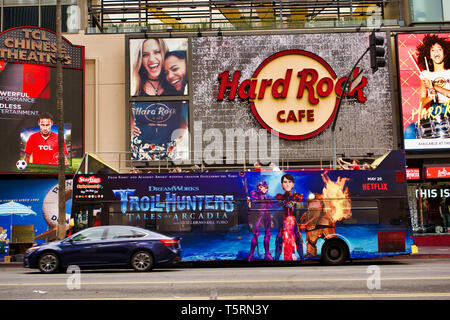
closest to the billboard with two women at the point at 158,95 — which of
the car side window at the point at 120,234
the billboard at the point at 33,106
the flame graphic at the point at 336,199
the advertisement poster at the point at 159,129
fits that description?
the advertisement poster at the point at 159,129

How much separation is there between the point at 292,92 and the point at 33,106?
14.5 metres

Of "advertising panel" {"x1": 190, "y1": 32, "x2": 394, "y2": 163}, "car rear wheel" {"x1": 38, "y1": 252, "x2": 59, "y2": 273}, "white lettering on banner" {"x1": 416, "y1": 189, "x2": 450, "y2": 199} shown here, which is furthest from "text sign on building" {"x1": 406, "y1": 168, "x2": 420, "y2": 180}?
"car rear wheel" {"x1": 38, "y1": 252, "x2": 59, "y2": 273}

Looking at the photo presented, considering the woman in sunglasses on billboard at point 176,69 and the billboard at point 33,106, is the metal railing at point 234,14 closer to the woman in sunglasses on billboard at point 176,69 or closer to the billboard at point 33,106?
the woman in sunglasses on billboard at point 176,69

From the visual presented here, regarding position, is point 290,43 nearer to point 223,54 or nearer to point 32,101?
point 223,54

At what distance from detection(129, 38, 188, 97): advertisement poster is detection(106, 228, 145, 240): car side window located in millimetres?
14393

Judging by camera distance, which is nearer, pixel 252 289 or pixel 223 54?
pixel 252 289

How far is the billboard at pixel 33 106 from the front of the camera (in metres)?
26.2

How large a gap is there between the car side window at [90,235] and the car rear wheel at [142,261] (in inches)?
47.9

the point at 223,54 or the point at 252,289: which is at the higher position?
the point at 223,54

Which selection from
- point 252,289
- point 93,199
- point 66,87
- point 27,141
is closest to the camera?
point 252,289

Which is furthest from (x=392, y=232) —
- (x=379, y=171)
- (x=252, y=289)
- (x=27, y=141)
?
(x=27, y=141)

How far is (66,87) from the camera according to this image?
2809 centimetres

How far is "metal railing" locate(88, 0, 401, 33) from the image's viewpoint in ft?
97.5

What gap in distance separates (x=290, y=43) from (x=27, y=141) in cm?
1571
